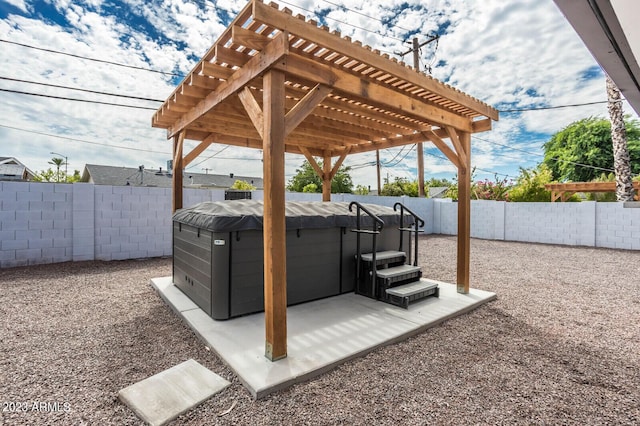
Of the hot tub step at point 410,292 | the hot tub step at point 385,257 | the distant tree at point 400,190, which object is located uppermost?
the distant tree at point 400,190

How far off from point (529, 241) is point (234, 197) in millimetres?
9670

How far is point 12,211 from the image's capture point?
5.22 m

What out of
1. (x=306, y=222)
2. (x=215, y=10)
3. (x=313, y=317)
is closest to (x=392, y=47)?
(x=215, y=10)

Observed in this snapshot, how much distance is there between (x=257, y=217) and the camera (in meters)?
3.16

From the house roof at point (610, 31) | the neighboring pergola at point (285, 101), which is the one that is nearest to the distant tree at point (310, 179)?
the neighboring pergola at point (285, 101)

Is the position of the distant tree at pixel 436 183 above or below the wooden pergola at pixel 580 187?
above

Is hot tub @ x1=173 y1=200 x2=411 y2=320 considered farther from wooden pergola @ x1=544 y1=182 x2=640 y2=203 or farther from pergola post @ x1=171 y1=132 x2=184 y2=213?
wooden pergola @ x1=544 y1=182 x2=640 y2=203

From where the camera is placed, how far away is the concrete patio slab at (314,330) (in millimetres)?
2172

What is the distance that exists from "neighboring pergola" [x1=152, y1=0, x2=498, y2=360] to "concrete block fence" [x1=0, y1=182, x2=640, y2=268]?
221 cm

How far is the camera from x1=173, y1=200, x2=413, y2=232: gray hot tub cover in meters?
3.01

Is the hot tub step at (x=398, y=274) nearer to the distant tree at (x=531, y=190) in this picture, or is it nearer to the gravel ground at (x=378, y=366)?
the gravel ground at (x=378, y=366)

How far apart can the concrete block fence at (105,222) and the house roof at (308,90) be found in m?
2.26

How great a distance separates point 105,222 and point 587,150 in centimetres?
2832

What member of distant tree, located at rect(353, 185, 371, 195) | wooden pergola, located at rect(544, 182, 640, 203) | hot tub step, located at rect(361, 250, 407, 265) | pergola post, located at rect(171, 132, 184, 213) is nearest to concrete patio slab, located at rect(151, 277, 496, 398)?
hot tub step, located at rect(361, 250, 407, 265)
